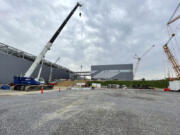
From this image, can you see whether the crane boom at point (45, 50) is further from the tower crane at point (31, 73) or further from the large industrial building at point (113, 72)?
the large industrial building at point (113, 72)

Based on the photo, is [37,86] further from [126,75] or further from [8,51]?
[126,75]

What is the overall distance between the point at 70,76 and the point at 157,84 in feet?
180

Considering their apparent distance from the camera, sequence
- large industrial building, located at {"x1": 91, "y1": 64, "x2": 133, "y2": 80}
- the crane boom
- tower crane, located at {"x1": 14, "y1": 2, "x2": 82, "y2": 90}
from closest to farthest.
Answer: tower crane, located at {"x1": 14, "y1": 2, "x2": 82, "y2": 90} < the crane boom < large industrial building, located at {"x1": 91, "y1": 64, "x2": 133, "y2": 80}

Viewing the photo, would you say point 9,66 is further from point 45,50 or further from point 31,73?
point 45,50

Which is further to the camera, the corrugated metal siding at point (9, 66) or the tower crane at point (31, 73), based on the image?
the corrugated metal siding at point (9, 66)

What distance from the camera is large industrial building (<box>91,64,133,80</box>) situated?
57.9 m

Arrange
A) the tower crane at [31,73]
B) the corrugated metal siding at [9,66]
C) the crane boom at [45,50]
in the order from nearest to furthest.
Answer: the tower crane at [31,73], the crane boom at [45,50], the corrugated metal siding at [9,66]

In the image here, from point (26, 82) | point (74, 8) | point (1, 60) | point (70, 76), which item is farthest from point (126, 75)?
point (1, 60)

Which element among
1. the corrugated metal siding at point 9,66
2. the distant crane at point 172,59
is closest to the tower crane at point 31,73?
the corrugated metal siding at point 9,66

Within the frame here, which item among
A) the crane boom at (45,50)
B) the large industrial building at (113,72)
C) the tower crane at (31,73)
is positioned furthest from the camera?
the large industrial building at (113,72)

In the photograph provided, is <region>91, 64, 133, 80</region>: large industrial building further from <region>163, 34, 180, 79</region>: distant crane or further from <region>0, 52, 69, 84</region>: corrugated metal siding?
Result: <region>0, 52, 69, 84</region>: corrugated metal siding

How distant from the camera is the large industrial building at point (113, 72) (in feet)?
190

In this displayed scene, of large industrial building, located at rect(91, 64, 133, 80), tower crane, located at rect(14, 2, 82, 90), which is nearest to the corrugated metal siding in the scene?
tower crane, located at rect(14, 2, 82, 90)

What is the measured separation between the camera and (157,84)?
34562 millimetres
